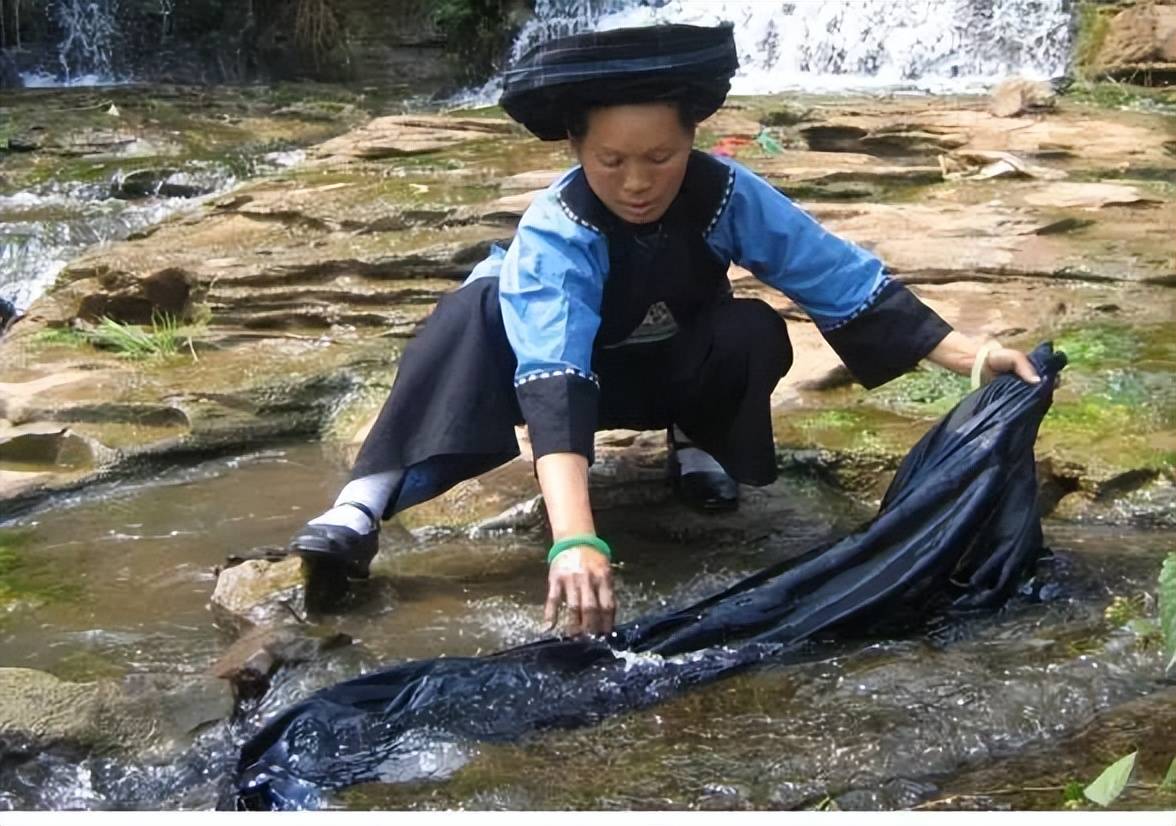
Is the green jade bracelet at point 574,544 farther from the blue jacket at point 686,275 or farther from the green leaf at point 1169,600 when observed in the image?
the green leaf at point 1169,600

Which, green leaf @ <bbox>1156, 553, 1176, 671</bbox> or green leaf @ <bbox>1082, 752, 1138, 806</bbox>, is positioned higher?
green leaf @ <bbox>1156, 553, 1176, 671</bbox>

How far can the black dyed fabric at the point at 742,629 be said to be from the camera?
6.82 ft

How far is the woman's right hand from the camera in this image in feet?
7.00

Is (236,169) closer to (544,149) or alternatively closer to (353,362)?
(544,149)

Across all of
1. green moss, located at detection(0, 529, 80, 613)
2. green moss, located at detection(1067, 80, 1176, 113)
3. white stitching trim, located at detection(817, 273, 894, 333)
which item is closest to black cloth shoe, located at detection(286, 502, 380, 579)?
green moss, located at detection(0, 529, 80, 613)

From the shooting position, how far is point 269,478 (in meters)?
3.74

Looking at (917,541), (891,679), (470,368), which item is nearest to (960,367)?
(917,541)

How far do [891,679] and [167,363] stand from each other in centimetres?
288

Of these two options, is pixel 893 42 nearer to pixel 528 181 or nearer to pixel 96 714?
pixel 528 181

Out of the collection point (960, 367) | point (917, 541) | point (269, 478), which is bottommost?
point (269, 478)

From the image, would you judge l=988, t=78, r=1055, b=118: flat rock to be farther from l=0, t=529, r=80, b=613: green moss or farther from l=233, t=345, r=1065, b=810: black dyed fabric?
l=0, t=529, r=80, b=613: green moss

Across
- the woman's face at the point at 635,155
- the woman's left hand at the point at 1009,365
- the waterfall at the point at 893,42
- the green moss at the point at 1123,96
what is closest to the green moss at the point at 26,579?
the woman's face at the point at 635,155

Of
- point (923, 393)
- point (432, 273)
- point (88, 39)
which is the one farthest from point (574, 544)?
point (88, 39)

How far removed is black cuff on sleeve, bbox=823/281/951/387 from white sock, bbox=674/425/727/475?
1.71 ft
